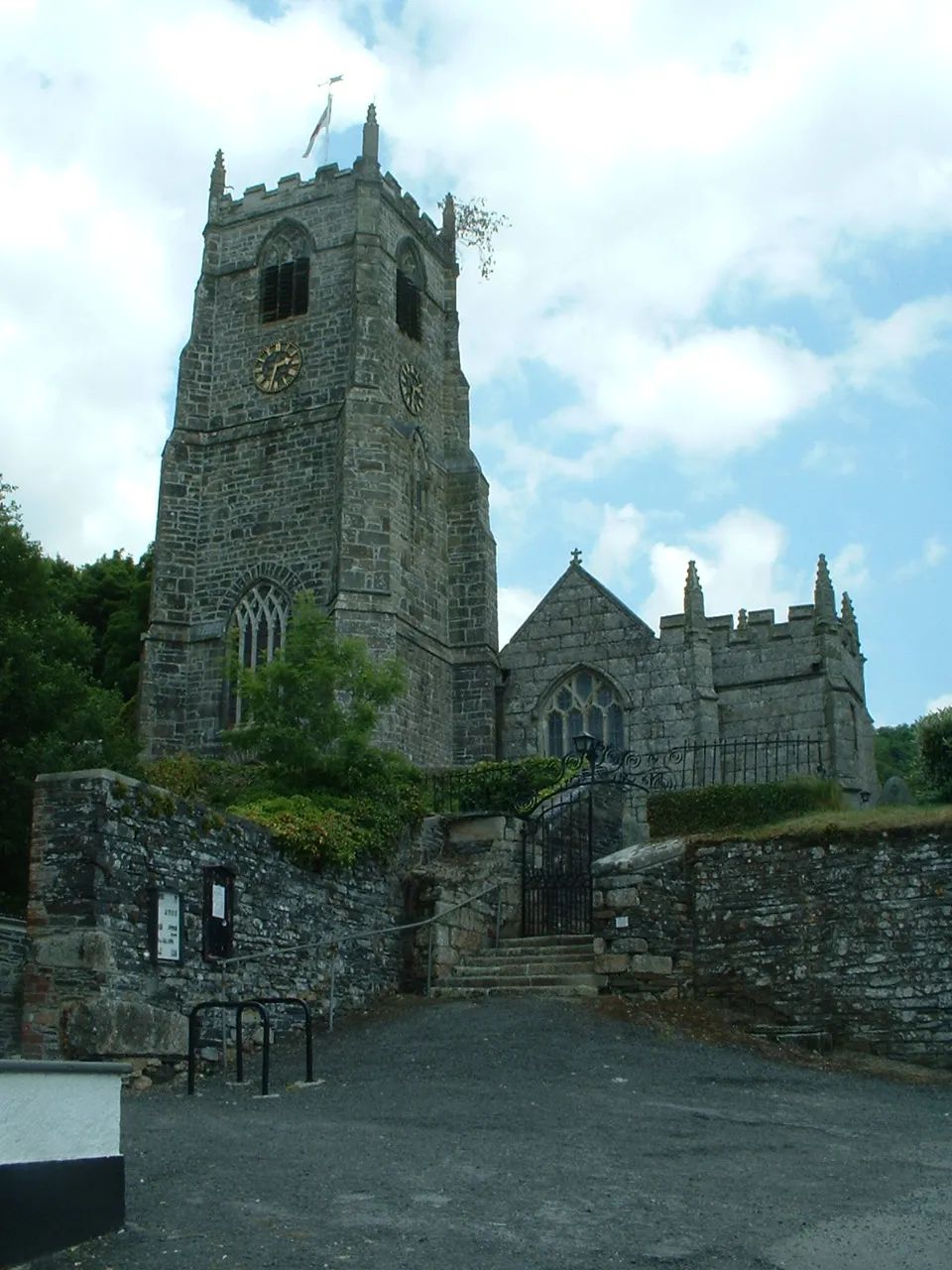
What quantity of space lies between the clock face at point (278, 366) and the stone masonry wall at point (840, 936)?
2052 cm

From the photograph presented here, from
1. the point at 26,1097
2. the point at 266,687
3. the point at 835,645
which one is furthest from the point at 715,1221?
the point at 835,645

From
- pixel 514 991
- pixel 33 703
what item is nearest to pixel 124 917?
pixel 514 991

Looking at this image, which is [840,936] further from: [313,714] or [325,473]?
[325,473]

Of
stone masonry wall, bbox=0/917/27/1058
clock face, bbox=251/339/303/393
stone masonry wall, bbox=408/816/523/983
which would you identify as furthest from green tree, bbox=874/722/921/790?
stone masonry wall, bbox=0/917/27/1058

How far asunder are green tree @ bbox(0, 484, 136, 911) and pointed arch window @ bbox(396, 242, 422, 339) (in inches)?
510

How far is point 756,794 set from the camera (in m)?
17.4

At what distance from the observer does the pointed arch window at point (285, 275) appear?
113ft

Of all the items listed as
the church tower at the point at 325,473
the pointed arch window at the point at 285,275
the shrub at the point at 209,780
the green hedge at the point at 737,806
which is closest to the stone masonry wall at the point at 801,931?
the green hedge at the point at 737,806

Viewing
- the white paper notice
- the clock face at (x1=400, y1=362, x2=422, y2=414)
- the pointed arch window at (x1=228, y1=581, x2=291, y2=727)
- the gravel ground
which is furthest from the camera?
the clock face at (x1=400, y1=362, x2=422, y2=414)

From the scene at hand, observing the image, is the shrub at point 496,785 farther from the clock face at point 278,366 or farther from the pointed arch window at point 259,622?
the clock face at point 278,366

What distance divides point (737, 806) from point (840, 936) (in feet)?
8.40

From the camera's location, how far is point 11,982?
40.4ft

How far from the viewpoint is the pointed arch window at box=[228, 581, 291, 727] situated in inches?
1226

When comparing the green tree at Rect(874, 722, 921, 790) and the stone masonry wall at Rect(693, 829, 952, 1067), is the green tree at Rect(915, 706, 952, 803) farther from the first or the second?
the green tree at Rect(874, 722, 921, 790)
